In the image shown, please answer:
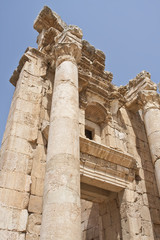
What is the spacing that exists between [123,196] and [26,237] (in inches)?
149

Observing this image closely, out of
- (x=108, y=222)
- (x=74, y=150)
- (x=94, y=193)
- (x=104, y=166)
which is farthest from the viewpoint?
(x=94, y=193)

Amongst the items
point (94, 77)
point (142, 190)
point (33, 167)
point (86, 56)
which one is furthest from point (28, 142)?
point (86, 56)

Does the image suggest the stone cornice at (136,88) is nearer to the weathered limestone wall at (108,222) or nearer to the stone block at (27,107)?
the weathered limestone wall at (108,222)

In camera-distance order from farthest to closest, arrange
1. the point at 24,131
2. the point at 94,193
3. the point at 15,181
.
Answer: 1. the point at 94,193
2. the point at 24,131
3. the point at 15,181

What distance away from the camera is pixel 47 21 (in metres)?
11.6

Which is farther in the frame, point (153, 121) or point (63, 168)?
point (153, 121)

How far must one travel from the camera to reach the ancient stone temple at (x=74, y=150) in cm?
513

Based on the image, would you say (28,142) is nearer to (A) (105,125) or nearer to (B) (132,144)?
(A) (105,125)

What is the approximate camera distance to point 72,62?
7.92 m

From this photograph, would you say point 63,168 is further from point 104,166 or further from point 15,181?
point 104,166

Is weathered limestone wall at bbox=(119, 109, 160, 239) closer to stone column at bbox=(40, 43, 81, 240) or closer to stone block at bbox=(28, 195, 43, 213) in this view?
stone block at bbox=(28, 195, 43, 213)

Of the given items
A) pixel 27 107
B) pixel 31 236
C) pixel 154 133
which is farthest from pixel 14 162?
pixel 154 133

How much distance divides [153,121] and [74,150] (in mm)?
5404

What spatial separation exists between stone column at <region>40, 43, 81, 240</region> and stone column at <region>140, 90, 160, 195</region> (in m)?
4.08
